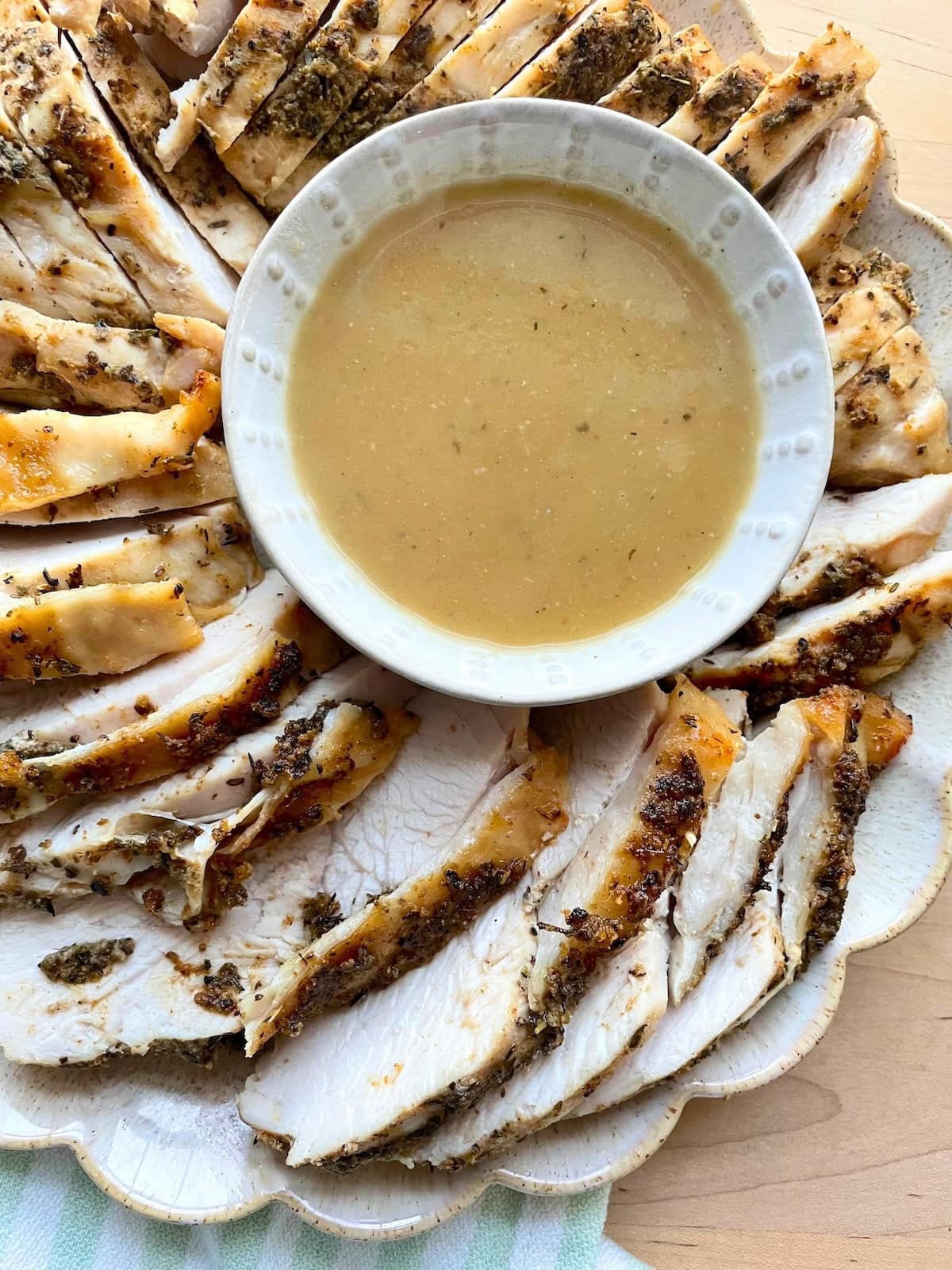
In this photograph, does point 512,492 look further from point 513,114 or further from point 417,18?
point 417,18

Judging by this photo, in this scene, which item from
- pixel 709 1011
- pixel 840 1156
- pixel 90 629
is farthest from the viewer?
pixel 840 1156

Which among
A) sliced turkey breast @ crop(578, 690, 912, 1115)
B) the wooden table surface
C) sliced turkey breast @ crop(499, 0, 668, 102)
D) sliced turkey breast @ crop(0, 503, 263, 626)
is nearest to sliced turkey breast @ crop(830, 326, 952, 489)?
sliced turkey breast @ crop(578, 690, 912, 1115)

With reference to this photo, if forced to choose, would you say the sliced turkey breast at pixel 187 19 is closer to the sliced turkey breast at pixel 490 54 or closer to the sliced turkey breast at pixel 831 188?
the sliced turkey breast at pixel 490 54

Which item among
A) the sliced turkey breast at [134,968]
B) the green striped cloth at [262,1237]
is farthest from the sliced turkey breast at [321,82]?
the green striped cloth at [262,1237]

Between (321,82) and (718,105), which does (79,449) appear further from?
(718,105)

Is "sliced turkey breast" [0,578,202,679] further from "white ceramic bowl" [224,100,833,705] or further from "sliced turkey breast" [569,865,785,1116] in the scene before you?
"sliced turkey breast" [569,865,785,1116]

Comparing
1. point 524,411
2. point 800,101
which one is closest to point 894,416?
point 800,101
